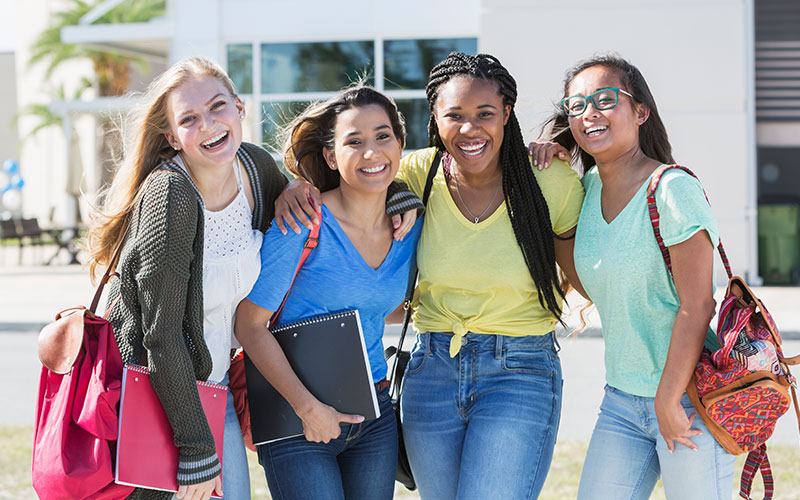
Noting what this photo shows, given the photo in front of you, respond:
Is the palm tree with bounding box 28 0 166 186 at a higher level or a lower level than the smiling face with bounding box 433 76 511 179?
higher

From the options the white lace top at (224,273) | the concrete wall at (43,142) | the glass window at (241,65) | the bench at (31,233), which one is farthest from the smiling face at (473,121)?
the concrete wall at (43,142)

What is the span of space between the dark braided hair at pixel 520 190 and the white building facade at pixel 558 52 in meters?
9.45

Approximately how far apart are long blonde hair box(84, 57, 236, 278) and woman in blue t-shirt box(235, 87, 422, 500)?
462mm

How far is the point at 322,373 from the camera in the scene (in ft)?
9.79

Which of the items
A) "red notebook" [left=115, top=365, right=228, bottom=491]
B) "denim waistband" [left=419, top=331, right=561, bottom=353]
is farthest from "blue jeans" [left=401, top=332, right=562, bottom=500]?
"red notebook" [left=115, top=365, right=228, bottom=491]

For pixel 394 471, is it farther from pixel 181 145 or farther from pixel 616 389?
pixel 181 145

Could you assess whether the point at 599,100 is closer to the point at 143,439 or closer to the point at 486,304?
the point at 486,304

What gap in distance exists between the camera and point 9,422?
644 cm

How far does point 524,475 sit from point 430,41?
12678 mm

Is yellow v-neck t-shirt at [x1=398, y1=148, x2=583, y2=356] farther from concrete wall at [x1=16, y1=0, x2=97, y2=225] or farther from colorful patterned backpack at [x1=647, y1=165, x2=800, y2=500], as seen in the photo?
concrete wall at [x1=16, y1=0, x2=97, y2=225]

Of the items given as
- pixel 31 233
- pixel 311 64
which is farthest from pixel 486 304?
pixel 31 233

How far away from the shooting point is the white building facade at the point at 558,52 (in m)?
13.4

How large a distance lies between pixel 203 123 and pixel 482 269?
3.73ft

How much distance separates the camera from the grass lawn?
4.53m
